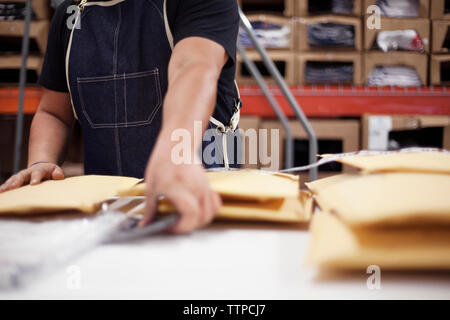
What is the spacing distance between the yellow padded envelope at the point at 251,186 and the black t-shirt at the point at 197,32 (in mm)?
356

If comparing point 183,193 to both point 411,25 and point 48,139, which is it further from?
point 411,25

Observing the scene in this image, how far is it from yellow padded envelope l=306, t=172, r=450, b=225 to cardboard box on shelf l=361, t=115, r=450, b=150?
1.83m

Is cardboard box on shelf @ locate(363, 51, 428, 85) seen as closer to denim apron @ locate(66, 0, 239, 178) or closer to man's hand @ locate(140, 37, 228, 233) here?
denim apron @ locate(66, 0, 239, 178)

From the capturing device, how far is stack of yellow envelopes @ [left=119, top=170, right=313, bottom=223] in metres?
0.51

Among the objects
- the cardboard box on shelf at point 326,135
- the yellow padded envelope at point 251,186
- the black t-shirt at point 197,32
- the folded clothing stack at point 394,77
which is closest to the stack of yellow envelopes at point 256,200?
the yellow padded envelope at point 251,186

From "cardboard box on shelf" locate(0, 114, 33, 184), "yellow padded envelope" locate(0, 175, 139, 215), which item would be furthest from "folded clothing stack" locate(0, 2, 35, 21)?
"yellow padded envelope" locate(0, 175, 139, 215)

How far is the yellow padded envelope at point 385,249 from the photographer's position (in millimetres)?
346

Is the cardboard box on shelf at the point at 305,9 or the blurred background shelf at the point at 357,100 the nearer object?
the blurred background shelf at the point at 357,100

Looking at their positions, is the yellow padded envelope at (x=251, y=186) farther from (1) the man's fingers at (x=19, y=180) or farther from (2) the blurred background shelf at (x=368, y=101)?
(2) the blurred background shelf at (x=368, y=101)

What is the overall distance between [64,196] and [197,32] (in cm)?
46

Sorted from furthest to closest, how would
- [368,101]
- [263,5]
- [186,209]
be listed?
1. [263,5]
2. [368,101]
3. [186,209]

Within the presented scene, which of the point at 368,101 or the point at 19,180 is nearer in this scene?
the point at 19,180

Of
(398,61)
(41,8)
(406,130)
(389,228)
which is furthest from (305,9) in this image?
(389,228)

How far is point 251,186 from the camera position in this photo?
531 millimetres
